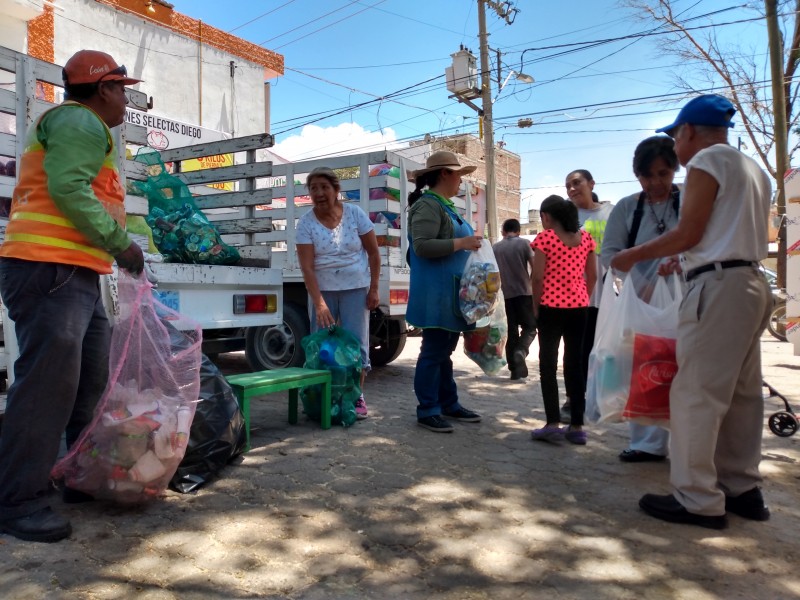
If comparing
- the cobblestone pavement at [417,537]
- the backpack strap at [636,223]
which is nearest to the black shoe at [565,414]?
the cobblestone pavement at [417,537]

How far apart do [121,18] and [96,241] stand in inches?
524

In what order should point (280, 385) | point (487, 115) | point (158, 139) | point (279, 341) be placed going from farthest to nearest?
point (487, 115) → point (158, 139) → point (279, 341) → point (280, 385)

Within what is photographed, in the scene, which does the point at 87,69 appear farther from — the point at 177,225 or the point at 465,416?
the point at 465,416

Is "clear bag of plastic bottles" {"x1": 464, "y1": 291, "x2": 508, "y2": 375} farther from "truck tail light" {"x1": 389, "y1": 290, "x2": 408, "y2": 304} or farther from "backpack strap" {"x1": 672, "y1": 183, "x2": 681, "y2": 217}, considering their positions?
"truck tail light" {"x1": 389, "y1": 290, "x2": 408, "y2": 304}

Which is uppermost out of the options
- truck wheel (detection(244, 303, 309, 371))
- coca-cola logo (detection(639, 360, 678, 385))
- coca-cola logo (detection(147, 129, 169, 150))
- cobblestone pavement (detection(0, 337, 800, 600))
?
coca-cola logo (detection(147, 129, 169, 150))

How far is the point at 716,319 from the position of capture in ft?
7.93

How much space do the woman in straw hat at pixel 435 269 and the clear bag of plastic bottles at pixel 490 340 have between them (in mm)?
117

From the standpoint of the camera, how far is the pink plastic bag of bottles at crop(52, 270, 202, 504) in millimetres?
2545

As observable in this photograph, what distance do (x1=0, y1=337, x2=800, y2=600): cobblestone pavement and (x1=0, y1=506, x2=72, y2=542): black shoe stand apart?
3cm

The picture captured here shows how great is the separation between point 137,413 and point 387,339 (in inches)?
152

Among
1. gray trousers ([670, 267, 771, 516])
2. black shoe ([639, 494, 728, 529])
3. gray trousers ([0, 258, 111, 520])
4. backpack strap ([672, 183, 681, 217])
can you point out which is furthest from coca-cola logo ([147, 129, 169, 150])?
black shoe ([639, 494, 728, 529])

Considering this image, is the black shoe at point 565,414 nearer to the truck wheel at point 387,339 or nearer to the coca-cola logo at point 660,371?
the coca-cola logo at point 660,371

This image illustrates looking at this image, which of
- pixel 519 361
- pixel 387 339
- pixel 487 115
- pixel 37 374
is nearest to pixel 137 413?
pixel 37 374

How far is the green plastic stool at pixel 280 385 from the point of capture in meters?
3.53
